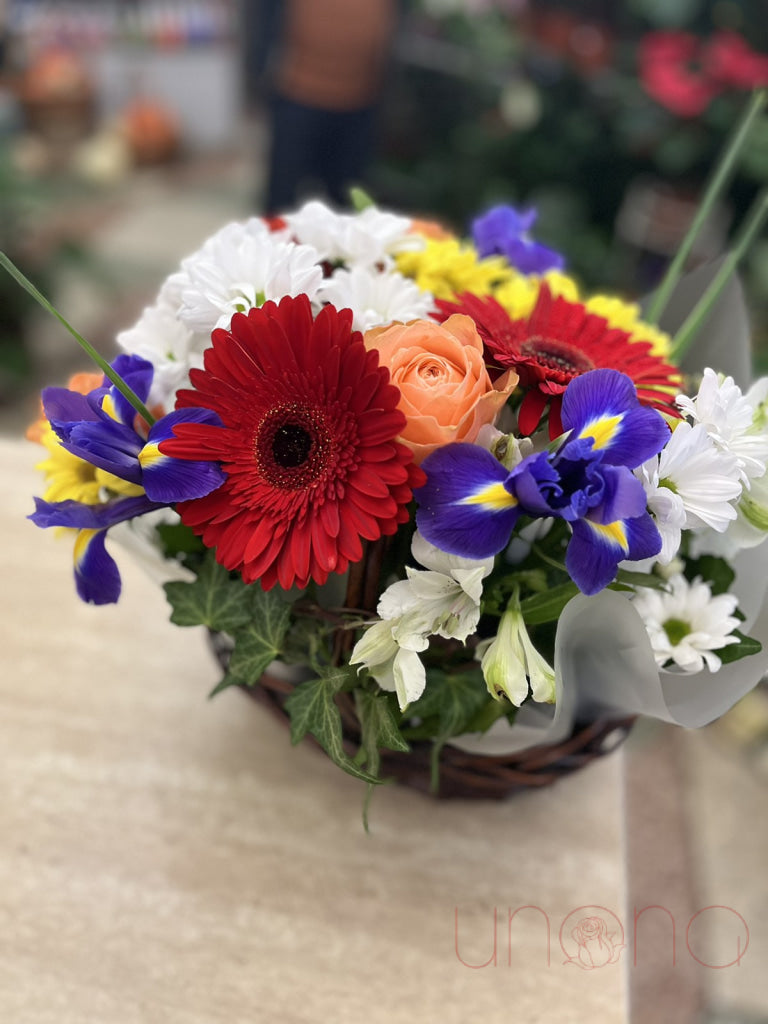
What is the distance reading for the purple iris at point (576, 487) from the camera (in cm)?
37

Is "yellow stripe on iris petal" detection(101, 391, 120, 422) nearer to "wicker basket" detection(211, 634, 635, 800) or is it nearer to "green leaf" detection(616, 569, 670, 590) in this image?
"wicker basket" detection(211, 634, 635, 800)

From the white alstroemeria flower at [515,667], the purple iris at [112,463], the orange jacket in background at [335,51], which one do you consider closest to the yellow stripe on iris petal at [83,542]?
the purple iris at [112,463]

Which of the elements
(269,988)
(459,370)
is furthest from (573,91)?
(269,988)

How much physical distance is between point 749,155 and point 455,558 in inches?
64.8

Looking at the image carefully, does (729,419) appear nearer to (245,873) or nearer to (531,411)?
(531,411)

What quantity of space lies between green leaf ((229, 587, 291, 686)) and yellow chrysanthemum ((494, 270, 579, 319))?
0.78 feet

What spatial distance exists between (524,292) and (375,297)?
0.12 m

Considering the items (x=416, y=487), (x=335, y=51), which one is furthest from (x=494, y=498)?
(x=335, y=51)

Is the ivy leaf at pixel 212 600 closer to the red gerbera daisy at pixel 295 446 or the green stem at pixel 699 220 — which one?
the red gerbera daisy at pixel 295 446

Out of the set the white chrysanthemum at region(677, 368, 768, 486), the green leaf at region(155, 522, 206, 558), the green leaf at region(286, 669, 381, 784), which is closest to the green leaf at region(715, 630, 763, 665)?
the white chrysanthemum at region(677, 368, 768, 486)

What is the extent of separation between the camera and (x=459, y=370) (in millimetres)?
402

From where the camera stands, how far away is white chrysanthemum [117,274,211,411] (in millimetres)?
485

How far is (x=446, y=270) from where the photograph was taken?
1.77ft

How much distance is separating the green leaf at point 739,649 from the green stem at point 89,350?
35 cm
